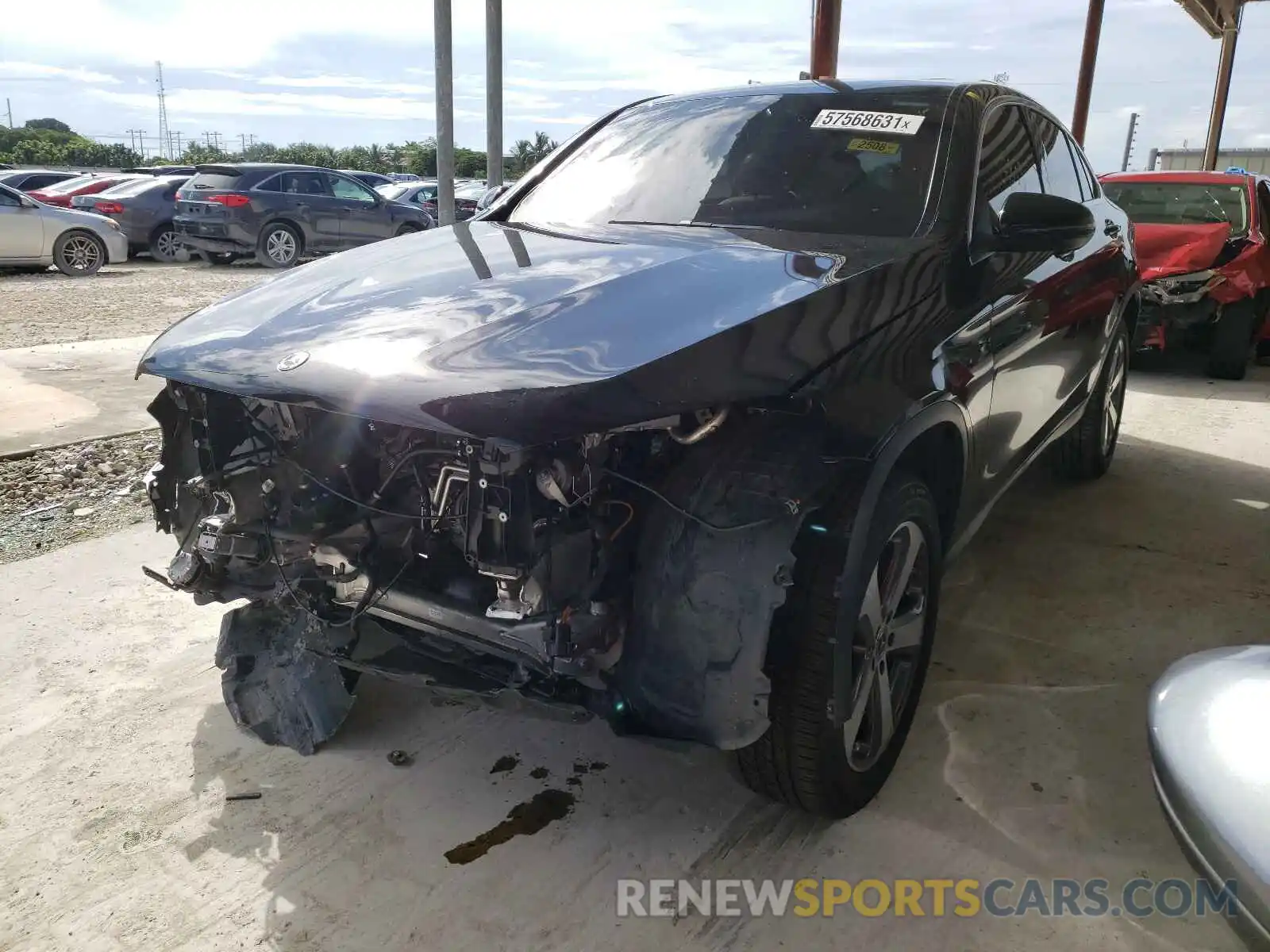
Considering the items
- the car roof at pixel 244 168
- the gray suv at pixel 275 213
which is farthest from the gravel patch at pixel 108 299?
the car roof at pixel 244 168

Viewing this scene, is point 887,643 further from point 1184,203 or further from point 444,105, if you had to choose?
point 1184,203

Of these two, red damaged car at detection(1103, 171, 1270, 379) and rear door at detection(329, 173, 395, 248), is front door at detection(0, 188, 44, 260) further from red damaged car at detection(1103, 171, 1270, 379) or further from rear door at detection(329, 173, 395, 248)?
red damaged car at detection(1103, 171, 1270, 379)

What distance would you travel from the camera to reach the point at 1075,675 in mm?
3078

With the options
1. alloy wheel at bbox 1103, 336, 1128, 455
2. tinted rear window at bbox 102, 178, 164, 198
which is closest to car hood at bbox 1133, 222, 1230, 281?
alloy wheel at bbox 1103, 336, 1128, 455

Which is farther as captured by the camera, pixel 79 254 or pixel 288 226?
pixel 288 226

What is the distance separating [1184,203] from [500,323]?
8233 millimetres

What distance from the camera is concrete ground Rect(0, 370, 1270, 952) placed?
2062mm

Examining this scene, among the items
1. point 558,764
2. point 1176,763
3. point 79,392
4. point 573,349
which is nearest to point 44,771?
point 558,764

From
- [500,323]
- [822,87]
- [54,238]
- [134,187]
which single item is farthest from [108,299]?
[500,323]

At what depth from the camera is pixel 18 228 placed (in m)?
Answer: 13.0

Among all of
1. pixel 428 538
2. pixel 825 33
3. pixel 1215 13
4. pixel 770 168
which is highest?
pixel 1215 13

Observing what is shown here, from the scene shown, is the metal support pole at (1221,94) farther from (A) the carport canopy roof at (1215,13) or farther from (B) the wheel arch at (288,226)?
(B) the wheel arch at (288,226)

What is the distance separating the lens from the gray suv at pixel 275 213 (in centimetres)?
1446

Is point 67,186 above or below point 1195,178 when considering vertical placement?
below
